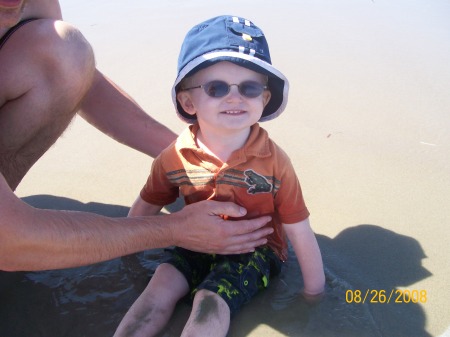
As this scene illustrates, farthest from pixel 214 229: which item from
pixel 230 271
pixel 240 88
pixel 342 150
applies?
pixel 342 150

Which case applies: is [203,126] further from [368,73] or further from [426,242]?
[368,73]

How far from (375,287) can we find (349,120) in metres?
1.39

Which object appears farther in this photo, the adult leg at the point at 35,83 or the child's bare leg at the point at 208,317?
the adult leg at the point at 35,83

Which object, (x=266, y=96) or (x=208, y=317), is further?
(x=266, y=96)

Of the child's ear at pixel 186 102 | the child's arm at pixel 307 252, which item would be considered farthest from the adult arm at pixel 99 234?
the child's ear at pixel 186 102

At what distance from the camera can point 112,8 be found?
5.82m

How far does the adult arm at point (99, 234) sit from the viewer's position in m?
1.77

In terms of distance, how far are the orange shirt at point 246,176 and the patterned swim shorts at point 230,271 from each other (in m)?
0.17

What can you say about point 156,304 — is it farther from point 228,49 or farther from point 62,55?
point 62,55

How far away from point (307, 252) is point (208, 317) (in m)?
0.46

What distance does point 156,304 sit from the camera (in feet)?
6.64

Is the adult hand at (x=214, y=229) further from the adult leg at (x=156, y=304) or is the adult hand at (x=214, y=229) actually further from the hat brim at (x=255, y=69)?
the hat brim at (x=255, y=69)

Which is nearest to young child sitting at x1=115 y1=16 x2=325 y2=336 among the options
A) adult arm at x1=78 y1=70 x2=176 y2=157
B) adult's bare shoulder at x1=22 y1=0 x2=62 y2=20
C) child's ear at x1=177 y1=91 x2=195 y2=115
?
child's ear at x1=177 y1=91 x2=195 y2=115

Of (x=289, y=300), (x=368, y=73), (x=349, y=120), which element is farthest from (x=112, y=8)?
(x=289, y=300)
